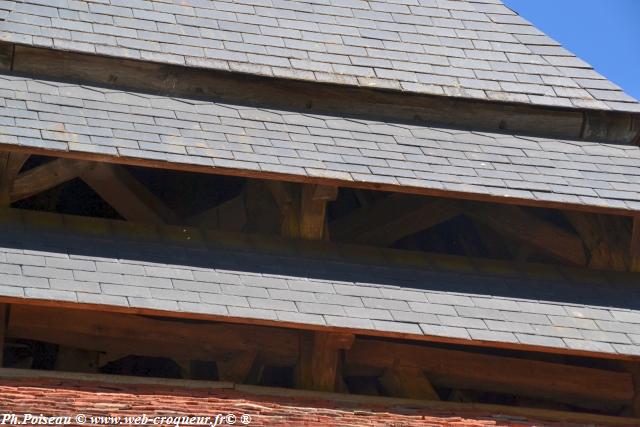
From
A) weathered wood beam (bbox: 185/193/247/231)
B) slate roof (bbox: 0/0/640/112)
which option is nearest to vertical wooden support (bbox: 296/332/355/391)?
weathered wood beam (bbox: 185/193/247/231)

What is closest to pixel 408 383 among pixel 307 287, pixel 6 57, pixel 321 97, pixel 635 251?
pixel 307 287

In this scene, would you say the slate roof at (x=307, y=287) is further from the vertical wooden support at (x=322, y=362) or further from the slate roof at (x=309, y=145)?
the slate roof at (x=309, y=145)

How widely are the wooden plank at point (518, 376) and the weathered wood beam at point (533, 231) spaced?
2.48 feet

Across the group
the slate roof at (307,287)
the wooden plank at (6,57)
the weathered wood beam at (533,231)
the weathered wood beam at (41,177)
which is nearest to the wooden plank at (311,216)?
the slate roof at (307,287)

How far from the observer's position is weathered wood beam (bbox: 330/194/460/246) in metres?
9.09

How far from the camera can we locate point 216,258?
8031 millimetres

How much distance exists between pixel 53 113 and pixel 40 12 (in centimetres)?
101

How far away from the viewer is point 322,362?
26.5 feet

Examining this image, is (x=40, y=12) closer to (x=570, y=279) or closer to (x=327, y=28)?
(x=327, y=28)

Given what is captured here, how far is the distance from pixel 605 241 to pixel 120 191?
2886mm

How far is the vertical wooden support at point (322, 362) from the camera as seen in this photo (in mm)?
8023

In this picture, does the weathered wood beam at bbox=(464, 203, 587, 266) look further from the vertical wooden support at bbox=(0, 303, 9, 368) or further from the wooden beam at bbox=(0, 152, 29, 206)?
the vertical wooden support at bbox=(0, 303, 9, 368)

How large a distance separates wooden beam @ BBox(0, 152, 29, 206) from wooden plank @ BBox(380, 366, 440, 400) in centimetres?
233

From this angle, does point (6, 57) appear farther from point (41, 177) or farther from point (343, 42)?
point (343, 42)
